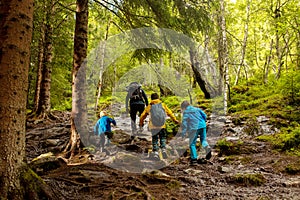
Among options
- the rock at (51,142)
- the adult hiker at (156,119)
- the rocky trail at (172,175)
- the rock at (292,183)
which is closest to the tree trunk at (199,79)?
the rocky trail at (172,175)

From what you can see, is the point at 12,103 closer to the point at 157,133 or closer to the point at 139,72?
the point at 157,133

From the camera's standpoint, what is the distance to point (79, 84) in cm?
733

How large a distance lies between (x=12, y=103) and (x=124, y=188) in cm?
229

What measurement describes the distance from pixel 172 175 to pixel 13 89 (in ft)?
12.0

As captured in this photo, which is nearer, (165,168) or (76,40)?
(165,168)

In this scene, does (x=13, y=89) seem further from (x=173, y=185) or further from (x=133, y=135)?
(x=133, y=135)

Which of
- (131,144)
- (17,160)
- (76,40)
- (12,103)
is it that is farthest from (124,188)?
(76,40)

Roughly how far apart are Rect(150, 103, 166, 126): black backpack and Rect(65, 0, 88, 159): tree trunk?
7.06 feet

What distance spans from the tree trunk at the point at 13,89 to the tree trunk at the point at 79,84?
Result: 3866 mm

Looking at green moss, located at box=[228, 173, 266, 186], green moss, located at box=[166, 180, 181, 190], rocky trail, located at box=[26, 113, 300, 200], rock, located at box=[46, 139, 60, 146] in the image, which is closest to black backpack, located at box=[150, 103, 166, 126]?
rocky trail, located at box=[26, 113, 300, 200]

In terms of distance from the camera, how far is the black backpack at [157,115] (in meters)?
6.51

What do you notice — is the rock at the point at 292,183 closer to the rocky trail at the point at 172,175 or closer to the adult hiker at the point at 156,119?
the rocky trail at the point at 172,175

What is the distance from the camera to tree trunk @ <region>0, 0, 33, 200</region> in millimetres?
3078

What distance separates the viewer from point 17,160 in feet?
10.5
